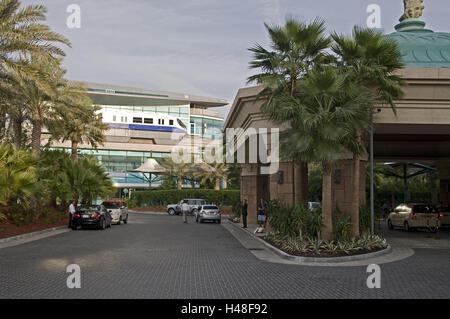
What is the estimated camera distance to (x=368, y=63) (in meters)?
17.2

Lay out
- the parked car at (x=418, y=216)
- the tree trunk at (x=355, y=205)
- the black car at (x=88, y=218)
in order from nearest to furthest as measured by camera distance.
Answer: the tree trunk at (x=355, y=205)
the parked car at (x=418, y=216)
the black car at (x=88, y=218)

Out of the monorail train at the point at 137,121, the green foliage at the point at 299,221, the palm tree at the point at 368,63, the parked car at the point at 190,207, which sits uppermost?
the monorail train at the point at 137,121

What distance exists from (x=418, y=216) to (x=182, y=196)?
124 feet

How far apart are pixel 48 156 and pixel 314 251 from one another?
2170cm

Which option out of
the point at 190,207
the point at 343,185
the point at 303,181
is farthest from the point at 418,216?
the point at 190,207

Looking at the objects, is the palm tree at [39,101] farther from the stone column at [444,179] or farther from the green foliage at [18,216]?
the stone column at [444,179]

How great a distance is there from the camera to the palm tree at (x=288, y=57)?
712 inches

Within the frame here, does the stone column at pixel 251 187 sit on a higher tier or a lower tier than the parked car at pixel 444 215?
higher

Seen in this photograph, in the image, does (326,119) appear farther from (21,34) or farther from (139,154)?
(139,154)

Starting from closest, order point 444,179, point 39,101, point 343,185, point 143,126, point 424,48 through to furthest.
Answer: point 343,185 → point 424,48 → point 39,101 → point 444,179 → point 143,126

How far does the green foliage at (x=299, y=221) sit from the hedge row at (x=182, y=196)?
34467 mm

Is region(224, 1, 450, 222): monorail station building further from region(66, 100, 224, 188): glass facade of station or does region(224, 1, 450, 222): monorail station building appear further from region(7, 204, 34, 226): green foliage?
region(66, 100, 224, 188): glass facade of station

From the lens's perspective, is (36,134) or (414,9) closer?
(414,9)

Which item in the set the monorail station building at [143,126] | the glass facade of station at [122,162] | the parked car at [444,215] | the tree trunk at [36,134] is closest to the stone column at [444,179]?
the parked car at [444,215]
